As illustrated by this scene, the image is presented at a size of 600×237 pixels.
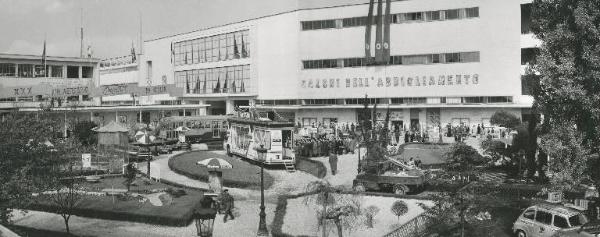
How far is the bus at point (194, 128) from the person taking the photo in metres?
53.0

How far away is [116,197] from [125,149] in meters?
10.3

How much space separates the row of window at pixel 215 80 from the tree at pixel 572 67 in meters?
54.9

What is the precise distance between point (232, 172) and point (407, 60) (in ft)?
110

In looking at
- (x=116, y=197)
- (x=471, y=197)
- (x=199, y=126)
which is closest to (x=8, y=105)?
(x=199, y=126)

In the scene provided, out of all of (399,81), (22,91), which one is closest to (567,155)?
(399,81)

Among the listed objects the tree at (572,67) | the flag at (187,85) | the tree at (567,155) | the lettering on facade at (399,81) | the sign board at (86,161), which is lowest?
the sign board at (86,161)

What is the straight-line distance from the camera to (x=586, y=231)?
16.5 m

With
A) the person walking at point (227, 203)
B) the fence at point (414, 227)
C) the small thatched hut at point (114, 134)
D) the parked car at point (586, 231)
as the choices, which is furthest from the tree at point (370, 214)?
the small thatched hut at point (114, 134)

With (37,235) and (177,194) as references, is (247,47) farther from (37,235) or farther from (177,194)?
(37,235)

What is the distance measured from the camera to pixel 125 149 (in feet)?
117

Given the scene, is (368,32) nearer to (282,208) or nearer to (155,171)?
(155,171)

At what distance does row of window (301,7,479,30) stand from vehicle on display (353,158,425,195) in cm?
3532

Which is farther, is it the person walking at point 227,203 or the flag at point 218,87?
the flag at point 218,87

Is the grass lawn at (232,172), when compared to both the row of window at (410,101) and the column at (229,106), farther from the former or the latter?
the column at (229,106)
